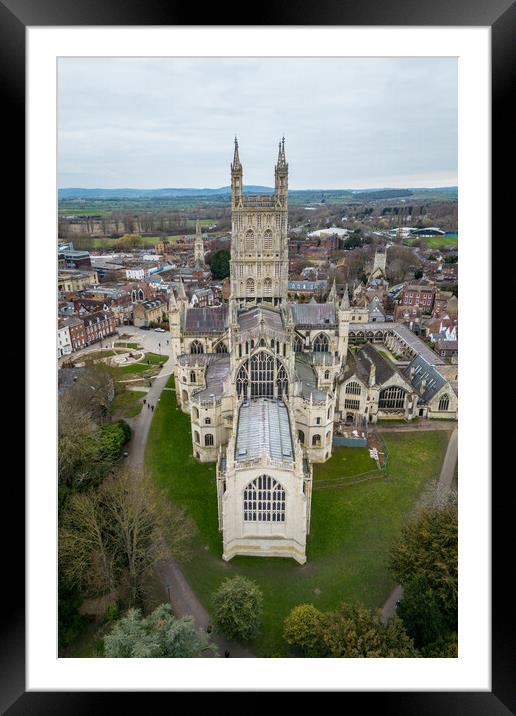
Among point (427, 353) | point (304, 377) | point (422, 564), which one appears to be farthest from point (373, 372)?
point (422, 564)

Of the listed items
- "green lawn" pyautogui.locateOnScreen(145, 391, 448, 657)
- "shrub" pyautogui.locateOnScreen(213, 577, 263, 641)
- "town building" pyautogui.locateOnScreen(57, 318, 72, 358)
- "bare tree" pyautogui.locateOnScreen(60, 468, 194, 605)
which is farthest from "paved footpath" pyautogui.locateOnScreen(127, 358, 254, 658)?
"town building" pyautogui.locateOnScreen(57, 318, 72, 358)

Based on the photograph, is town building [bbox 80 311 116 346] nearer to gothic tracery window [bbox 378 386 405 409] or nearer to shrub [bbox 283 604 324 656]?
gothic tracery window [bbox 378 386 405 409]

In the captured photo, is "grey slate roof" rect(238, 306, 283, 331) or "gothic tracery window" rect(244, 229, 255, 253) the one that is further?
"gothic tracery window" rect(244, 229, 255, 253)

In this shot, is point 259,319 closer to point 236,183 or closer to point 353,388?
point 353,388
